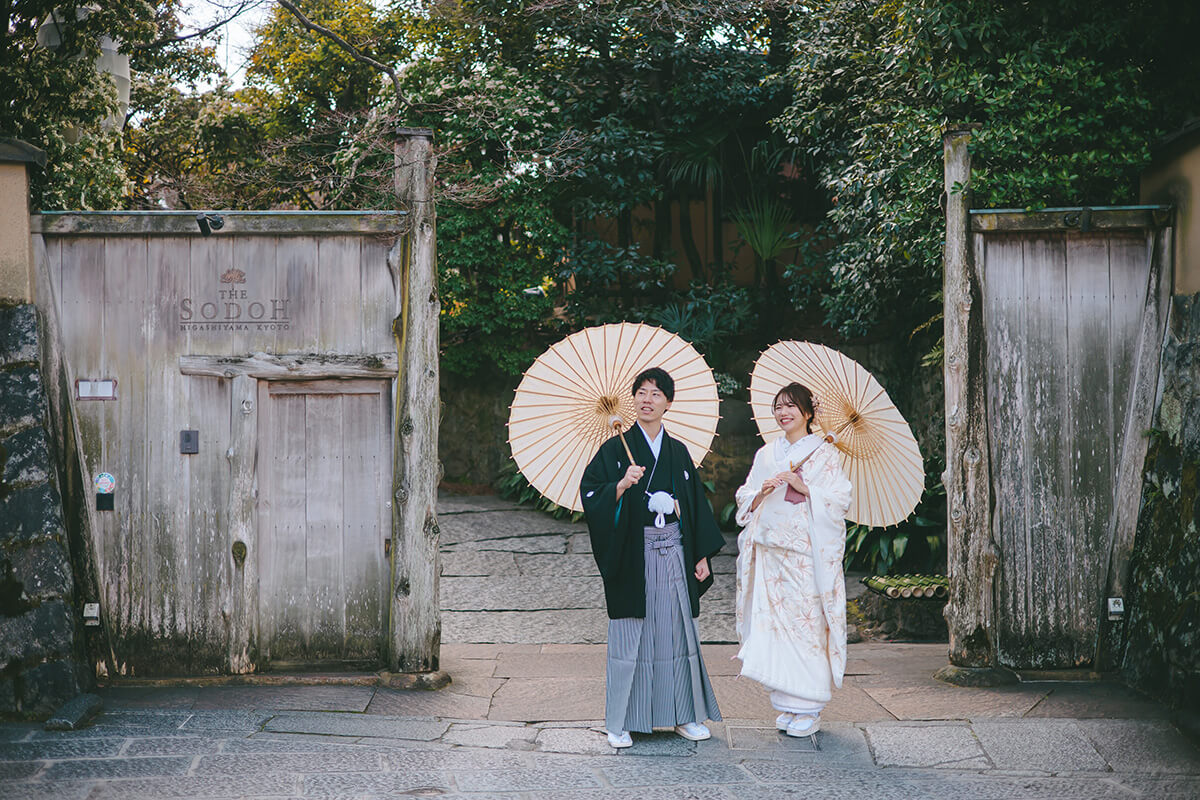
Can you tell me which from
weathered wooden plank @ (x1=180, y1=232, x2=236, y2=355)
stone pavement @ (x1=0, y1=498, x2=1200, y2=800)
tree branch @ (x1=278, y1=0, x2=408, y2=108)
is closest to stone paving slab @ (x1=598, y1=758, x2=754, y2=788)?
stone pavement @ (x1=0, y1=498, x2=1200, y2=800)

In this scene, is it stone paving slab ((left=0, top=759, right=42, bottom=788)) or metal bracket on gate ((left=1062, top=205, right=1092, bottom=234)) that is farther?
metal bracket on gate ((left=1062, top=205, right=1092, bottom=234))

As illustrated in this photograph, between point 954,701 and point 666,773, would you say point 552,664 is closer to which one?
point 666,773

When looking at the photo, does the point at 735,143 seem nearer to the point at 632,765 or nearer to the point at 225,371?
the point at 225,371

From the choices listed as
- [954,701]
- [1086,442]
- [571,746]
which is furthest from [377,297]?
[1086,442]

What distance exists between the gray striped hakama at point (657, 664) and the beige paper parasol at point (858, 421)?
45.9 inches

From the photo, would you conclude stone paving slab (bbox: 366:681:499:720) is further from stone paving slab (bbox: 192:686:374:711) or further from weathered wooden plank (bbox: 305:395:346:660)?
weathered wooden plank (bbox: 305:395:346:660)

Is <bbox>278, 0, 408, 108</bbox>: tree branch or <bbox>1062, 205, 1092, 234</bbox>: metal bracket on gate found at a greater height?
<bbox>278, 0, 408, 108</bbox>: tree branch

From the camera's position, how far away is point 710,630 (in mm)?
8641

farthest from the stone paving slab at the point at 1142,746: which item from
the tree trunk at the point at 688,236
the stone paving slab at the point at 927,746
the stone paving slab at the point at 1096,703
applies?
the tree trunk at the point at 688,236

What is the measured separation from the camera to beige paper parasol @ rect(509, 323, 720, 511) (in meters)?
5.64

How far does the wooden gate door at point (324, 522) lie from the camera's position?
254 inches

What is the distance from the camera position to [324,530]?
6.46 meters

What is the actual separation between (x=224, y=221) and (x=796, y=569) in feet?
13.3

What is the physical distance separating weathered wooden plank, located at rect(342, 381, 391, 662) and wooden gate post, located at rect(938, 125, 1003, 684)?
355cm
